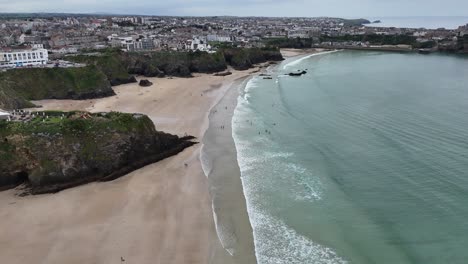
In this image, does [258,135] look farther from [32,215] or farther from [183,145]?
[32,215]

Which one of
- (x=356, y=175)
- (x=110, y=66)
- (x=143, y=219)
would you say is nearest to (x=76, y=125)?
(x=143, y=219)

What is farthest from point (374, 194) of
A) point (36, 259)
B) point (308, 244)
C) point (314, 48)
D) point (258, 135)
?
point (314, 48)

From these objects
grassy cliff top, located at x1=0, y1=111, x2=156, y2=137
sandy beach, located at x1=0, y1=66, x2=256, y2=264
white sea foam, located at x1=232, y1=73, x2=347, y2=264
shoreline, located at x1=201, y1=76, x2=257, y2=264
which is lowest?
sandy beach, located at x1=0, y1=66, x2=256, y2=264

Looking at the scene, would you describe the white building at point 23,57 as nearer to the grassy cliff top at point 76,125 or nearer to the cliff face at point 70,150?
the grassy cliff top at point 76,125

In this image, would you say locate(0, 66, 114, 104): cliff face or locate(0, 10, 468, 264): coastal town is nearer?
locate(0, 10, 468, 264): coastal town

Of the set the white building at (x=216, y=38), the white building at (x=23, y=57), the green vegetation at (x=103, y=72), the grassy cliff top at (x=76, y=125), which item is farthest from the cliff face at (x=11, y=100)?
the white building at (x=216, y=38)

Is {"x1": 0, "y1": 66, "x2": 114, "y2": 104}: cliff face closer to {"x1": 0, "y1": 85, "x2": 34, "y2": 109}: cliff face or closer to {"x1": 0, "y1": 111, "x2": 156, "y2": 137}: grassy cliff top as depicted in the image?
{"x1": 0, "y1": 85, "x2": 34, "y2": 109}: cliff face

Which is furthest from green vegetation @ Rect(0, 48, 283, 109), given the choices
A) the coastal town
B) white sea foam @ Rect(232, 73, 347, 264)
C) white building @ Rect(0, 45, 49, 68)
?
white sea foam @ Rect(232, 73, 347, 264)
